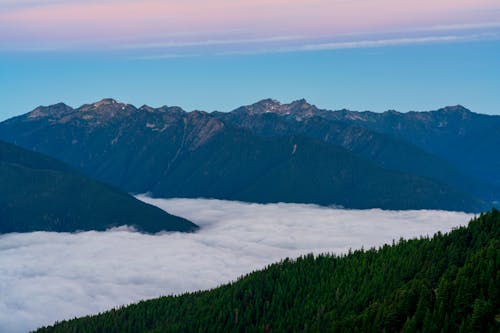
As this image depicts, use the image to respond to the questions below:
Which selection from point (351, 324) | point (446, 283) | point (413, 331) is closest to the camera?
point (413, 331)

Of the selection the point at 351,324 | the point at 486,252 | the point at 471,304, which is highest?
the point at 486,252

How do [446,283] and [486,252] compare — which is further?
[486,252]

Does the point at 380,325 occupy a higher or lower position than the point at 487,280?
lower

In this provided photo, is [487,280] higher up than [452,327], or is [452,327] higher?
[487,280]

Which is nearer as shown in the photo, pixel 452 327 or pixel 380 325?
pixel 452 327

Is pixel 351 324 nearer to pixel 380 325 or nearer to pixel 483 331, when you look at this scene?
pixel 380 325

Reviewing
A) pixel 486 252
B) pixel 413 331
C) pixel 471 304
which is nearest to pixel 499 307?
pixel 471 304

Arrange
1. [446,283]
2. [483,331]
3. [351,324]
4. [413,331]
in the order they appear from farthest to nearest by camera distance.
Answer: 1. [351,324]
2. [446,283]
3. [413,331]
4. [483,331]

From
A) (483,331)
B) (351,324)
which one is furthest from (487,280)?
(351,324)

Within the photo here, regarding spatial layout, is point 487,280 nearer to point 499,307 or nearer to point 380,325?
point 499,307
